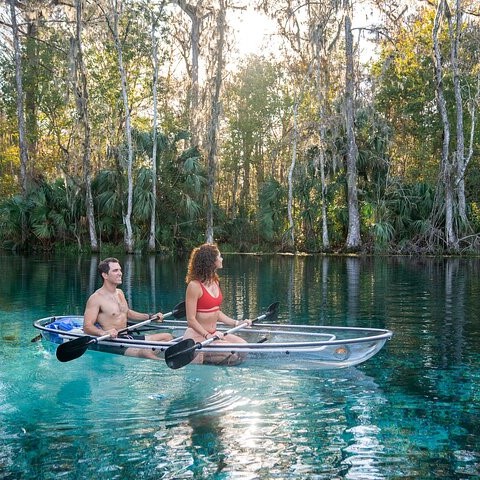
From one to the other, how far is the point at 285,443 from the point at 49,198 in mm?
30144

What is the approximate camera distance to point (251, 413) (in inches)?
267

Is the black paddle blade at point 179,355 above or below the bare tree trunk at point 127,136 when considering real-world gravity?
below

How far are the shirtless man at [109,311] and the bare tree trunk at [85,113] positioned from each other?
23765 millimetres

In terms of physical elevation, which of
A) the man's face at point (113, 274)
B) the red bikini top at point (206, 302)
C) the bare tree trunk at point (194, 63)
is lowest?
the red bikini top at point (206, 302)

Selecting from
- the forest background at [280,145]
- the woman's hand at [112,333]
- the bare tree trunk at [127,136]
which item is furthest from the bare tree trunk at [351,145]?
the woman's hand at [112,333]

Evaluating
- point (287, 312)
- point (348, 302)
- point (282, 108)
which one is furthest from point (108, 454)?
point (282, 108)

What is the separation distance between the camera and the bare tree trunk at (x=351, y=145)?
31578 millimetres

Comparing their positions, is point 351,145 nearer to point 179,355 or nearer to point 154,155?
point 154,155

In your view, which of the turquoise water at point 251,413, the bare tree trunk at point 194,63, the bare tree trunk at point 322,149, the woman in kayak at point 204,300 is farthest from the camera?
the bare tree trunk at point 194,63

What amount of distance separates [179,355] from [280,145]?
99.0ft

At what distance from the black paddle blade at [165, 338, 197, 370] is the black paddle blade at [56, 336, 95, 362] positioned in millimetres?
1189

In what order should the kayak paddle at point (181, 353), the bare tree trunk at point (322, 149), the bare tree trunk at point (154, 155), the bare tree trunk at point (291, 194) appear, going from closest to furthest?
the kayak paddle at point (181, 353), the bare tree trunk at point (154, 155), the bare tree trunk at point (322, 149), the bare tree trunk at point (291, 194)

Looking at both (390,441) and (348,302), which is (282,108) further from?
(390,441)

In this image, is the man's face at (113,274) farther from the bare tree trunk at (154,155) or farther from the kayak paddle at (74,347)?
the bare tree trunk at (154,155)
